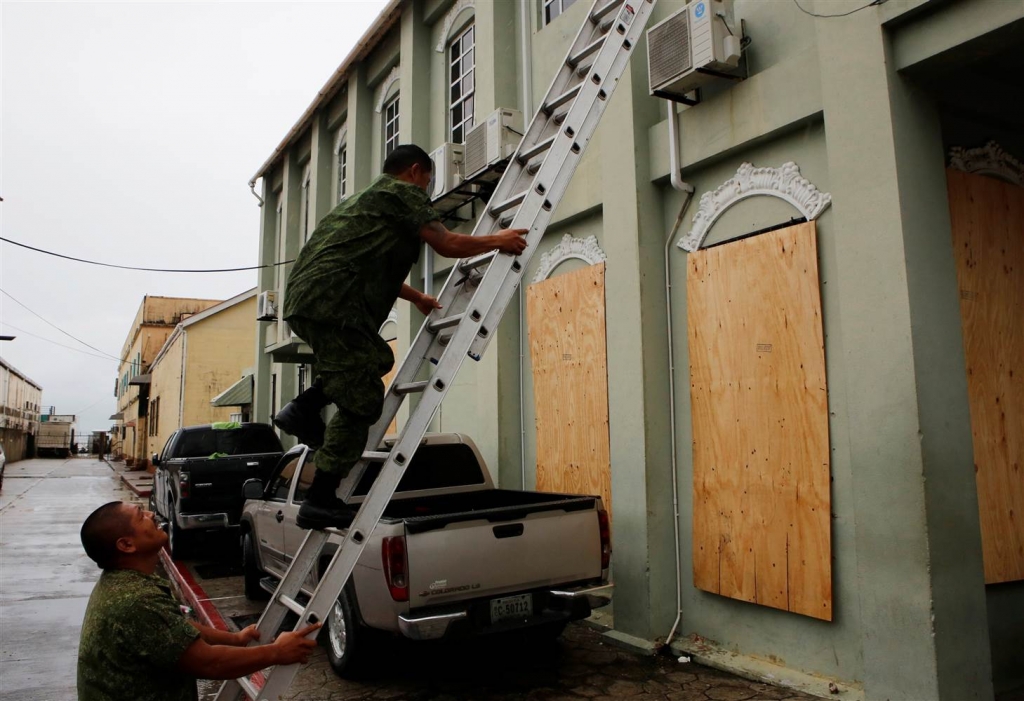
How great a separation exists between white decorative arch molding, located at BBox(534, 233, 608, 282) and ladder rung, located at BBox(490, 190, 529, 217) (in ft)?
A: 9.37

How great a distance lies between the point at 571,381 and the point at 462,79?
5797mm

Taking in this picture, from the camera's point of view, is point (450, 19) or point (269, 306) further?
point (269, 306)

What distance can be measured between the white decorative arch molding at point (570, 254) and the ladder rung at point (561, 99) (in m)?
2.48

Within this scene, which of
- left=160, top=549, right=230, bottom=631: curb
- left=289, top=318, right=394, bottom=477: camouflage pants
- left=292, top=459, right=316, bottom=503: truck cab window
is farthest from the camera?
left=160, top=549, right=230, bottom=631: curb

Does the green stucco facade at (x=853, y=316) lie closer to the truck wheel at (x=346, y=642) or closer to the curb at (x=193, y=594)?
the truck wheel at (x=346, y=642)

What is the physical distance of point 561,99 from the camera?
495 cm

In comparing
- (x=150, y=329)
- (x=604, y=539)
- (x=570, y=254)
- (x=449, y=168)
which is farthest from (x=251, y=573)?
(x=150, y=329)

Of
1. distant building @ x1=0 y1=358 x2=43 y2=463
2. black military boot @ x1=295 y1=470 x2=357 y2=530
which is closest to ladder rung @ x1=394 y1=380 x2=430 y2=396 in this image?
black military boot @ x1=295 y1=470 x2=357 y2=530

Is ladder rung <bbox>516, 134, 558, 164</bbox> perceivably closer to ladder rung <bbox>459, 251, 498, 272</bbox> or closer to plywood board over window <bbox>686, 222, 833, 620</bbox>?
ladder rung <bbox>459, 251, 498, 272</bbox>

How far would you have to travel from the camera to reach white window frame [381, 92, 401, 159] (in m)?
13.6

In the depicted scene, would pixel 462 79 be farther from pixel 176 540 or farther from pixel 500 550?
pixel 176 540

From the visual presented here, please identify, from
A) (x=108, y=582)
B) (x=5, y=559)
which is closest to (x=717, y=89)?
(x=108, y=582)

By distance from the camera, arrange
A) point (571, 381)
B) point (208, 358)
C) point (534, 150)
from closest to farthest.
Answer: point (534, 150)
point (571, 381)
point (208, 358)

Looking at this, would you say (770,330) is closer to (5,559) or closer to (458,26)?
(458,26)
